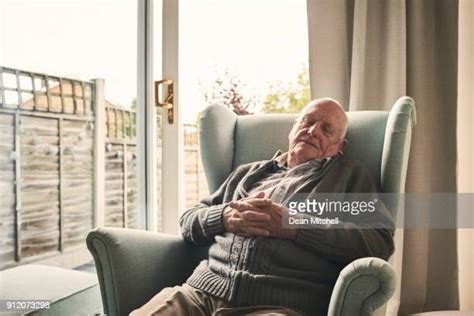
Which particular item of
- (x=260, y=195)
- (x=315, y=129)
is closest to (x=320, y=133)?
(x=315, y=129)

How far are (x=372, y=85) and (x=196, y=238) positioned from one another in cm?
88

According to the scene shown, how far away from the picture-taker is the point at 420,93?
1.81 metres

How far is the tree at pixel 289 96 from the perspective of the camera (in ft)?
7.04

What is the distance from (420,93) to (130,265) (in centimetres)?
118

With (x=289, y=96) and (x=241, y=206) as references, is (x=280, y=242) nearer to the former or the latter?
(x=241, y=206)

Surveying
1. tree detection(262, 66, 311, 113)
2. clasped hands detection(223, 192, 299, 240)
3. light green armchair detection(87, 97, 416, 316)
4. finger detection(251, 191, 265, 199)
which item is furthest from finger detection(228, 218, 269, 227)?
tree detection(262, 66, 311, 113)

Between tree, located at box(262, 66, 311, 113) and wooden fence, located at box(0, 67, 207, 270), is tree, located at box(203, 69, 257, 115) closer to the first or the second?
tree, located at box(262, 66, 311, 113)

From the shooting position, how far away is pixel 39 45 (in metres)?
1.75

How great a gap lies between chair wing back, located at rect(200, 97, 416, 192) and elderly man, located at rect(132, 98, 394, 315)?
8cm

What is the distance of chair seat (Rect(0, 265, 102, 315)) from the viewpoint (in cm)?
136

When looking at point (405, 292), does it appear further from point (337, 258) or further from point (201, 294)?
point (201, 294)

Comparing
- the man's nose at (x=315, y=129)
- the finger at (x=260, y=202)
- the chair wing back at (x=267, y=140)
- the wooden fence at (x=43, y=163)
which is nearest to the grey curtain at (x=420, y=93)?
the chair wing back at (x=267, y=140)

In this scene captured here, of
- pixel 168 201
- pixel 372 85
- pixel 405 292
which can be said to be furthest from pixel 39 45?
pixel 405 292

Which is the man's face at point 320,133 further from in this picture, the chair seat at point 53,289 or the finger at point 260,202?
the chair seat at point 53,289
